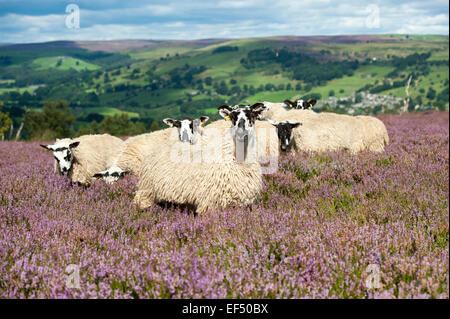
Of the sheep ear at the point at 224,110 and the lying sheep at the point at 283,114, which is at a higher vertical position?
the sheep ear at the point at 224,110

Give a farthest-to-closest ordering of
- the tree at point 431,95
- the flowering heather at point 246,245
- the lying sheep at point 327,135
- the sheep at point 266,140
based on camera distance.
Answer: the tree at point 431,95 < the lying sheep at point 327,135 < the sheep at point 266,140 < the flowering heather at point 246,245

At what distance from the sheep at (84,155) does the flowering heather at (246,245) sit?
2.75 meters

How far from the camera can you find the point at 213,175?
5.01 meters

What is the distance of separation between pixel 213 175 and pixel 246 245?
6.10 feet

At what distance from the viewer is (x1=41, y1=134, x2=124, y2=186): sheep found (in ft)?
26.3

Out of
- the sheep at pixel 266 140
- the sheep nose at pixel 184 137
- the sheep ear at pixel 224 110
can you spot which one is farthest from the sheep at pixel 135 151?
the sheep at pixel 266 140

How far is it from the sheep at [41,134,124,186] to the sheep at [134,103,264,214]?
2905 mm

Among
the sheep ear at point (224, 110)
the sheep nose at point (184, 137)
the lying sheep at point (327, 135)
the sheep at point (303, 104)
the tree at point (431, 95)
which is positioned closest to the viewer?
the sheep ear at point (224, 110)

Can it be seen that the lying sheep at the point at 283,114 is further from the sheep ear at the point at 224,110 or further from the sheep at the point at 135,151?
the sheep ear at the point at 224,110

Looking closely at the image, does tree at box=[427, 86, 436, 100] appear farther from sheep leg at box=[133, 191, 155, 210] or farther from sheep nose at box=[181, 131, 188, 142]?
sheep leg at box=[133, 191, 155, 210]

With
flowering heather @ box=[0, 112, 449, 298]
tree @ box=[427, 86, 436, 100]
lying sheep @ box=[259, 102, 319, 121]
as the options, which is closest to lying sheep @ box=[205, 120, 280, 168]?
lying sheep @ box=[259, 102, 319, 121]

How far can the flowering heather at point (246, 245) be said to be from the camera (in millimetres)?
2525

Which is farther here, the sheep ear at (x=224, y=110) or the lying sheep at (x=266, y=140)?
the lying sheep at (x=266, y=140)
